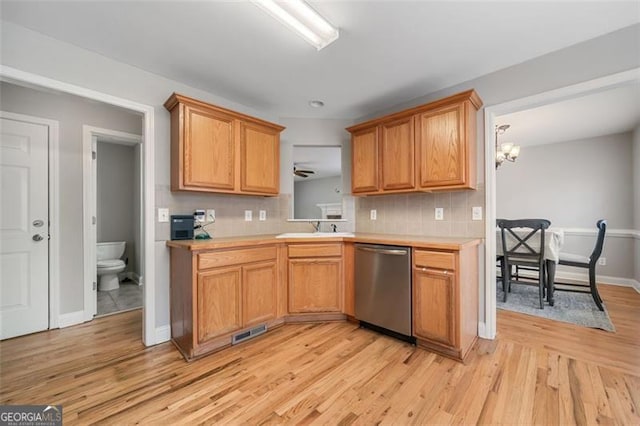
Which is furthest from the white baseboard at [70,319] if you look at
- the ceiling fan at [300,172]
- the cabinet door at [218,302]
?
the ceiling fan at [300,172]

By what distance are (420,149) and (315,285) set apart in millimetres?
1700

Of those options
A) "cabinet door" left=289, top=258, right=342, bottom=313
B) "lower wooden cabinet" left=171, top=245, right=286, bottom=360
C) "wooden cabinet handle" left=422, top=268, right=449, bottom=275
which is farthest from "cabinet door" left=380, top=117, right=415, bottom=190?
"lower wooden cabinet" left=171, top=245, right=286, bottom=360

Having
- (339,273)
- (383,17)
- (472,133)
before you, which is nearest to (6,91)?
(383,17)

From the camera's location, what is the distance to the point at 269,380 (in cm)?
181

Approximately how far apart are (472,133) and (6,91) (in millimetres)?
4257

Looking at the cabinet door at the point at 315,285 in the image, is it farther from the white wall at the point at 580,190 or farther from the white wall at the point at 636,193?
the white wall at the point at 636,193

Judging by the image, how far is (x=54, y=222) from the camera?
268 cm

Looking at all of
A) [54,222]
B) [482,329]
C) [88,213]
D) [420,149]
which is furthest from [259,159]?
[482,329]

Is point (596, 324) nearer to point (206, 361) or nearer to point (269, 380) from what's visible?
point (269, 380)

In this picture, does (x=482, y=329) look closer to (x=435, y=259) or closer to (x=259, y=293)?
(x=435, y=259)

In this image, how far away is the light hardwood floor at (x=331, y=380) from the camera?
150 cm

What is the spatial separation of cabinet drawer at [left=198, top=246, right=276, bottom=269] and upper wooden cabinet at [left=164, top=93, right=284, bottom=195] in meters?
0.66

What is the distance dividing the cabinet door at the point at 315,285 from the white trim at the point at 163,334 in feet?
3.69

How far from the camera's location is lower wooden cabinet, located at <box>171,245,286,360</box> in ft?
6.82
